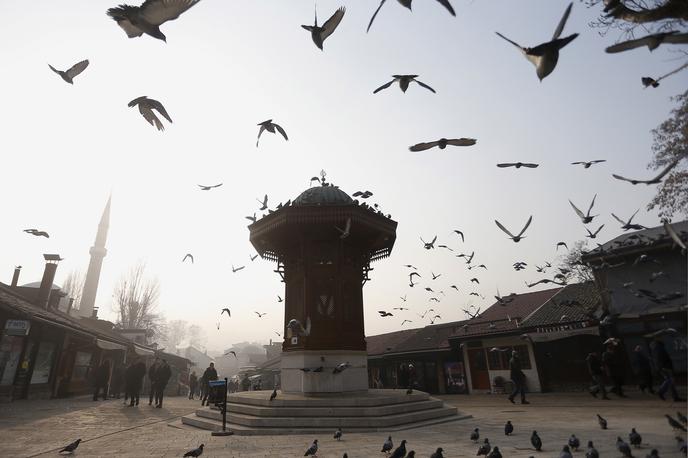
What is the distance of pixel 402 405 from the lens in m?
9.90

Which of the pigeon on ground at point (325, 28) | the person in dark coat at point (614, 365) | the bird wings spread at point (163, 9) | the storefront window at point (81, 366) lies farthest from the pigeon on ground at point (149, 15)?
the storefront window at point (81, 366)

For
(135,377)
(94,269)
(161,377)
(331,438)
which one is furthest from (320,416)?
(94,269)

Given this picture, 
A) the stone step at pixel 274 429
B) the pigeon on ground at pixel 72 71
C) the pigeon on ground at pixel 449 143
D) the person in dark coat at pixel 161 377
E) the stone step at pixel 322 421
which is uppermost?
the pigeon on ground at pixel 72 71

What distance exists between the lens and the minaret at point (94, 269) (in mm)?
58781

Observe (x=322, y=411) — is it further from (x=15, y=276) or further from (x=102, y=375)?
(x=15, y=276)

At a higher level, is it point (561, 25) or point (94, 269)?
point (94, 269)

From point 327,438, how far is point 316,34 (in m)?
7.53

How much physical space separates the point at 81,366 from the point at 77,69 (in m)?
23.7

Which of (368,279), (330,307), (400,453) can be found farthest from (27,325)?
(400,453)

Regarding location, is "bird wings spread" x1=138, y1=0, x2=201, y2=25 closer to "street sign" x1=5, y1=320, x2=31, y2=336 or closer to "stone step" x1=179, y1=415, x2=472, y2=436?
"stone step" x1=179, y1=415, x2=472, y2=436

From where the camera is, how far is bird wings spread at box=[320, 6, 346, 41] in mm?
4986

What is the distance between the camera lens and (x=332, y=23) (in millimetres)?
5105

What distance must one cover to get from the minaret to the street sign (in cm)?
4831

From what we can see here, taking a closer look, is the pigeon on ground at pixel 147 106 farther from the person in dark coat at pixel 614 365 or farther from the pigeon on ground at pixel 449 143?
the person in dark coat at pixel 614 365
